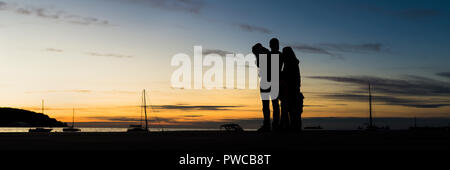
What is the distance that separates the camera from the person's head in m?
14.1

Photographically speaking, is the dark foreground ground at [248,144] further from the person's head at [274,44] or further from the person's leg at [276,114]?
the person's head at [274,44]

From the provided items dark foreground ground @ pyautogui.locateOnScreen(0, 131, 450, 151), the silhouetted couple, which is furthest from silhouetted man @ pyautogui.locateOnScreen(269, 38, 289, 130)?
dark foreground ground @ pyautogui.locateOnScreen(0, 131, 450, 151)

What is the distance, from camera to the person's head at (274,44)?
46.3 feet

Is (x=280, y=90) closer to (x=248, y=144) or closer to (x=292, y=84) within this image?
(x=292, y=84)

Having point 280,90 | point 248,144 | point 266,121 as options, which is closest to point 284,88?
point 280,90

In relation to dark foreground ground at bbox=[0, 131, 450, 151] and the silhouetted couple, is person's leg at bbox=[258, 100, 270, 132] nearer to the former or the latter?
the silhouetted couple

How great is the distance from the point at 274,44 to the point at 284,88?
1357 mm

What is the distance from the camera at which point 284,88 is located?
14.0 meters

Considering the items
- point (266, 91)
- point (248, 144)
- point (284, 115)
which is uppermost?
point (266, 91)
